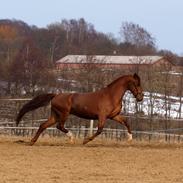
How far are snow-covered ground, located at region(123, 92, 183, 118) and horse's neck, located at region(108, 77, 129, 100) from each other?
570cm

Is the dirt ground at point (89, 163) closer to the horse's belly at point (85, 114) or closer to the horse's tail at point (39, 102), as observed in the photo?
the horse's belly at point (85, 114)

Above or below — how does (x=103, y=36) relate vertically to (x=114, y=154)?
above

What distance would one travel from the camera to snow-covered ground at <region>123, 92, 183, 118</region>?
18.1m

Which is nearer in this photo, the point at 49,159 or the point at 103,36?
the point at 49,159

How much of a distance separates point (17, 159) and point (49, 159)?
53 cm

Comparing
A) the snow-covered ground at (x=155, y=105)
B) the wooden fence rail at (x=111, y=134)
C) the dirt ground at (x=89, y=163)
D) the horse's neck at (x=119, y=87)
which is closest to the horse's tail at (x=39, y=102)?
the dirt ground at (x=89, y=163)

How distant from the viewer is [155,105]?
18.4 meters

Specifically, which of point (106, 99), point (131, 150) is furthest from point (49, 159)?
point (106, 99)

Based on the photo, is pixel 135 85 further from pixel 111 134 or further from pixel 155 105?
pixel 155 105

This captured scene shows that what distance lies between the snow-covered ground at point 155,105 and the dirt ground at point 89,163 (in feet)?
19.8

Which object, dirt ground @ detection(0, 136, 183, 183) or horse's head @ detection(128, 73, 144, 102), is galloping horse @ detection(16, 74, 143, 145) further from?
dirt ground @ detection(0, 136, 183, 183)

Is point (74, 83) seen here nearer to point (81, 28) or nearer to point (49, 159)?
point (49, 159)

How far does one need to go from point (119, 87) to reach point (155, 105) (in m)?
6.49

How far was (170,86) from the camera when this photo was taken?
66.8 ft
